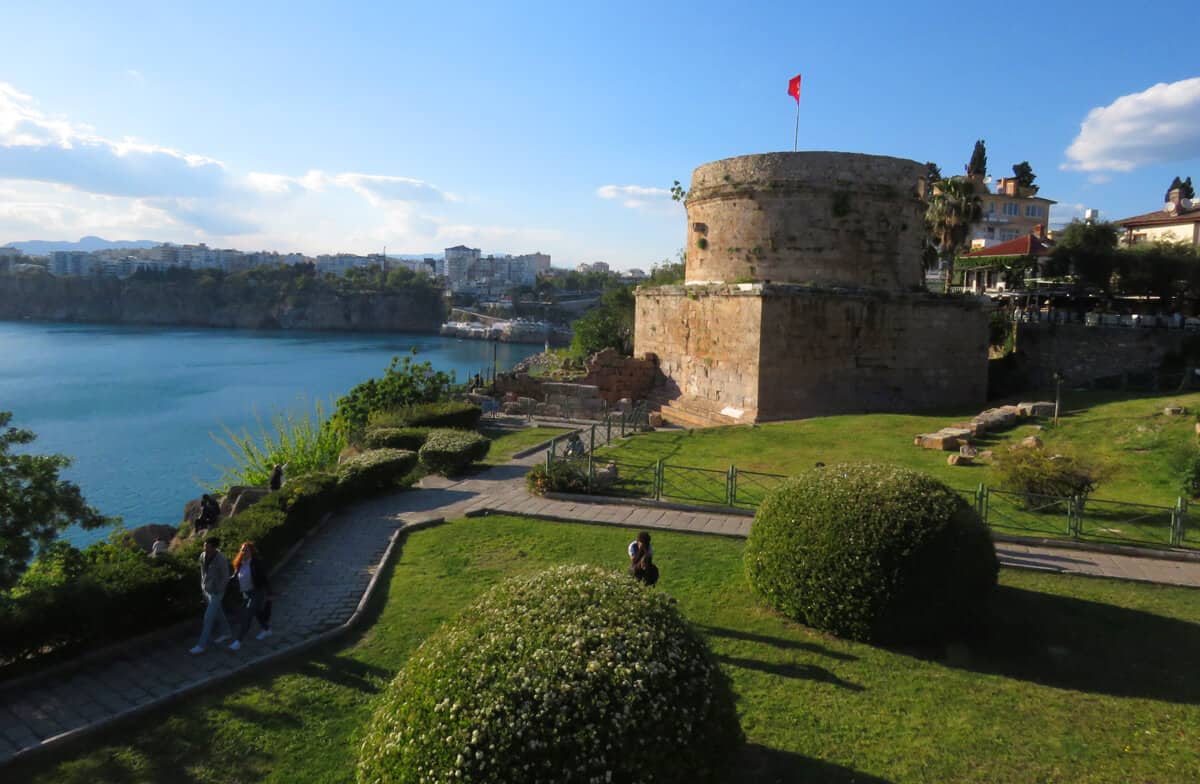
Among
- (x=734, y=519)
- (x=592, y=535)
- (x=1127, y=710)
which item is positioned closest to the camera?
(x=1127, y=710)

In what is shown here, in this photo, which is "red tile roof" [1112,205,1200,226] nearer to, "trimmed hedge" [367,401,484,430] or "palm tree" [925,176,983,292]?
"palm tree" [925,176,983,292]

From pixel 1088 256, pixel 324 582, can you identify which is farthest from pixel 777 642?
pixel 1088 256

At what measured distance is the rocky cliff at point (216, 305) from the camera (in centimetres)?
11069

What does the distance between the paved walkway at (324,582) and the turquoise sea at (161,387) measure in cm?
1379

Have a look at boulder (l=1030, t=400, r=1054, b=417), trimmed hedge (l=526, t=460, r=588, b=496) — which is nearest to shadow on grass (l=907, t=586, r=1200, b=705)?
trimmed hedge (l=526, t=460, r=588, b=496)

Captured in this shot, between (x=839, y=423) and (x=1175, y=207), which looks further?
(x=1175, y=207)

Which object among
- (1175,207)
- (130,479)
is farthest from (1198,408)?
(130,479)

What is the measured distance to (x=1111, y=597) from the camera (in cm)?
848

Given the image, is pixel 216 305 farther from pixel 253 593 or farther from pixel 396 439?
pixel 253 593

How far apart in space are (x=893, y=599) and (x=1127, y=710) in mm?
1897

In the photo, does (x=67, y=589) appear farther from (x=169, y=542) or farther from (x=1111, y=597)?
(x=1111, y=597)

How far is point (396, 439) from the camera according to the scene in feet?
53.3

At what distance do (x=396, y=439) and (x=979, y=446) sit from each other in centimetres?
1220

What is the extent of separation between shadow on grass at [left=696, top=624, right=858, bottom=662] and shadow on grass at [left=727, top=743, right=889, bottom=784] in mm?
1725
